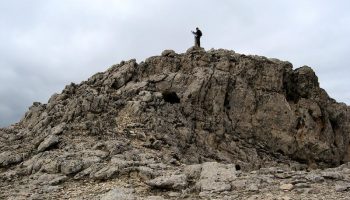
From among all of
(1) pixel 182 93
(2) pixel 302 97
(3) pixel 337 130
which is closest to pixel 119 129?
(1) pixel 182 93

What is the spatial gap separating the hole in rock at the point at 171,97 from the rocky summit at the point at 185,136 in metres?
0.09

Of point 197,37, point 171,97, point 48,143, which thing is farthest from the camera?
point 197,37

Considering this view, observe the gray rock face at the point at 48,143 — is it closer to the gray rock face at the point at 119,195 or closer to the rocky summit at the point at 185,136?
the rocky summit at the point at 185,136

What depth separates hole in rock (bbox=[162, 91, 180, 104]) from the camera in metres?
37.4

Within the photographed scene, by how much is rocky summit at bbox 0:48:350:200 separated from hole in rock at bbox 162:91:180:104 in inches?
3.6

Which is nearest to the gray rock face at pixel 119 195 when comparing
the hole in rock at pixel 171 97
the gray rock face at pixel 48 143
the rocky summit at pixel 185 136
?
the rocky summit at pixel 185 136

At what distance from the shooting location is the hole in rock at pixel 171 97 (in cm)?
3744

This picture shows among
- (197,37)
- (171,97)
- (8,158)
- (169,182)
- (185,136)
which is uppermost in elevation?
(197,37)

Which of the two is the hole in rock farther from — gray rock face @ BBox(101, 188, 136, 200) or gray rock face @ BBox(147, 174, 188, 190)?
gray rock face @ BBox(101, 188, 136, 200)

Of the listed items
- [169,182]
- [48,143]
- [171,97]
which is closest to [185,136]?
[171,97]

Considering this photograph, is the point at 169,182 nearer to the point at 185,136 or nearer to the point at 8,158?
the point at 8,158

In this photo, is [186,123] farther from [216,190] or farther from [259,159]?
[216,190]

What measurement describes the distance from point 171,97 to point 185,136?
16.5 ft

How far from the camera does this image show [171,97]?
124ft
